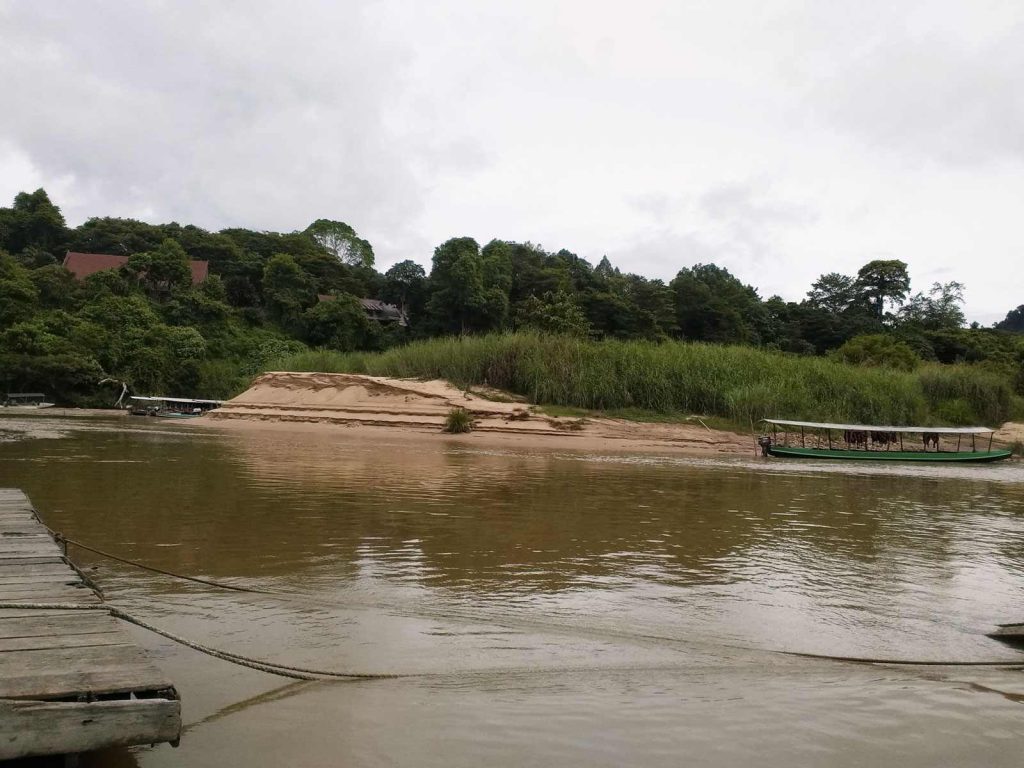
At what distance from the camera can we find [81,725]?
8.59 ft

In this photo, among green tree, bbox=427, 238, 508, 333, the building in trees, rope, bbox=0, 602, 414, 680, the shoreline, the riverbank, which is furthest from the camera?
the building in trees

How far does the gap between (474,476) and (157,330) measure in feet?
122

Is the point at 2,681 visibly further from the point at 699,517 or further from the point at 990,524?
the point at 990,524

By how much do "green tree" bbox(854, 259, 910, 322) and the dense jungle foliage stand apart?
0.14 metres

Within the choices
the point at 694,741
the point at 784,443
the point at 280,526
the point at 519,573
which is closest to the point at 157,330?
the point at 784,443

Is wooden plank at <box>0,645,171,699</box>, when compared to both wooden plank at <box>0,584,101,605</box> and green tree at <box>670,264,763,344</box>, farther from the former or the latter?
green tree at <box>670,264,763,344</box>

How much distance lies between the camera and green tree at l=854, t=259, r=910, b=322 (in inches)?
2719

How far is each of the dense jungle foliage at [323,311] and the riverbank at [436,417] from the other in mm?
3344

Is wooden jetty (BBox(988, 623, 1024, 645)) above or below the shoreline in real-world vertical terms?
below

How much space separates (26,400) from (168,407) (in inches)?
288

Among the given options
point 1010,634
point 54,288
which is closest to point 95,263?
point 54,288

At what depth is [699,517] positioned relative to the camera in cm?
1013

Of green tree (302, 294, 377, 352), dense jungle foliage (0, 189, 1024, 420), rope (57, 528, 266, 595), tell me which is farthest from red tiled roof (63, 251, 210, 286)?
rope (57, 528, 266, 595)

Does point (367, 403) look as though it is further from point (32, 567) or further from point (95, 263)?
point (95, 263)
